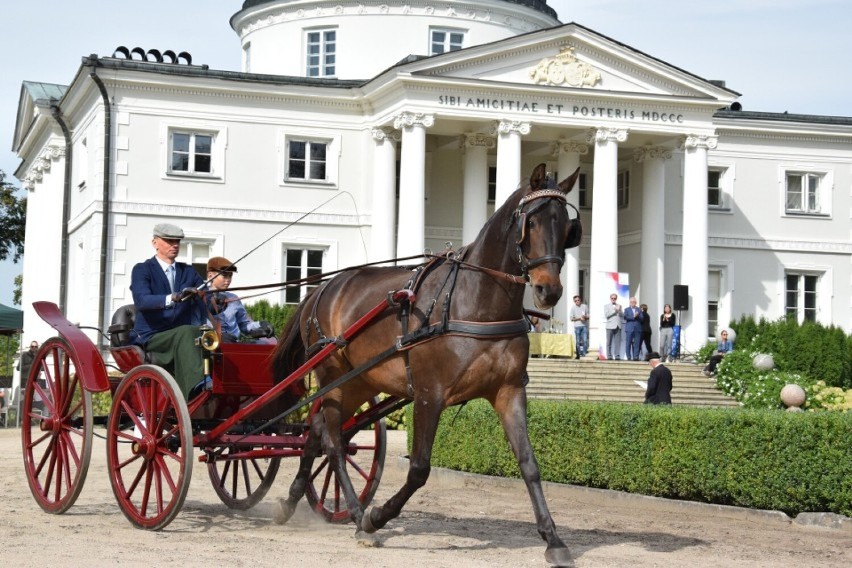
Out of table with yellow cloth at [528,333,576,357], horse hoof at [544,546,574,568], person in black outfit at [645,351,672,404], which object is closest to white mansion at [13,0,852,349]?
table with yellow cloth at [528,333,576,357]

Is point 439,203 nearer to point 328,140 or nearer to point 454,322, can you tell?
point 328,140

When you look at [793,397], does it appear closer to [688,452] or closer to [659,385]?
[688,452]

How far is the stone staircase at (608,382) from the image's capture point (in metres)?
30.0

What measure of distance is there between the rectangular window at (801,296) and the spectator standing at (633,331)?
9.42m

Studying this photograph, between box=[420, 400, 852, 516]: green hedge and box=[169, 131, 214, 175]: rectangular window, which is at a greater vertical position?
box=[169, 131, 214, 175]: rectangular window

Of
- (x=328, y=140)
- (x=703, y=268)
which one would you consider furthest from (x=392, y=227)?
→ (x=703, y=268)

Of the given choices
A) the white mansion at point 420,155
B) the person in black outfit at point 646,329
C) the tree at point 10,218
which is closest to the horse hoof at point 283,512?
the white mansion at point 420,155

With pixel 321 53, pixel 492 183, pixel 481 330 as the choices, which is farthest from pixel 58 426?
pixel 321 53

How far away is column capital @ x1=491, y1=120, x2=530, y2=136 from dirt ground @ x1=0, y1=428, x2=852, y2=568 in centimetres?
2239

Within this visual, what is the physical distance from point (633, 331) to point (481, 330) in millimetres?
26242

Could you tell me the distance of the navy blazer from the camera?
10.9 meters

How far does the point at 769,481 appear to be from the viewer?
12.5 metres

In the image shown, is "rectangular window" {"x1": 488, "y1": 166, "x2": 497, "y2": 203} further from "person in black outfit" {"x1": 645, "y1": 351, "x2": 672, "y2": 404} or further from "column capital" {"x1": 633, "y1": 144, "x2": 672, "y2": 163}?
"person in black outfit" {"x1": 645, "y1": 351, "x2": 672, "y2": 404}

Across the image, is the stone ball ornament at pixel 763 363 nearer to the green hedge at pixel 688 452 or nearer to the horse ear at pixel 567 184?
the green hedge at pixel 688 452
